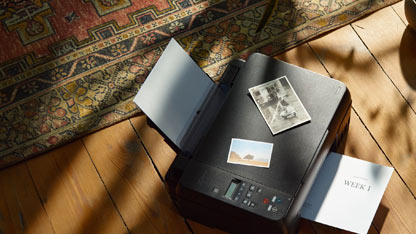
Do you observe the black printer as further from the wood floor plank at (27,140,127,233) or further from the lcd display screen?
the wood floor plank at (27,140,127,233)

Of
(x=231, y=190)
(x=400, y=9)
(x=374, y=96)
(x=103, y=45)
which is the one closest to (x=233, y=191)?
(x=231, y=190)

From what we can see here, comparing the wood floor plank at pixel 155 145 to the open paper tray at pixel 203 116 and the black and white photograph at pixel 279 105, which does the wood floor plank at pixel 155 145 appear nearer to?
the open paper tray at pixel 203 116

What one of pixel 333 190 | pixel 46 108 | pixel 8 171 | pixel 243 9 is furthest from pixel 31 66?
pixel 333 190

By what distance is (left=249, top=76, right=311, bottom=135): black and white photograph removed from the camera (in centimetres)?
149

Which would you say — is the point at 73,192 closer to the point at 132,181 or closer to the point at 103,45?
the point at 132,181

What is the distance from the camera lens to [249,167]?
4.73 feet

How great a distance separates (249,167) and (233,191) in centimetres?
9

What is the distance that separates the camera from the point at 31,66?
6.54 ft

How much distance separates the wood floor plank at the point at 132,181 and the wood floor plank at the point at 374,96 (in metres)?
0.74

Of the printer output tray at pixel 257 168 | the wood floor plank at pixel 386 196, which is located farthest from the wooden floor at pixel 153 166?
the printer output tray at pixel 257 168

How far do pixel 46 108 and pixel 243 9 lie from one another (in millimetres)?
856

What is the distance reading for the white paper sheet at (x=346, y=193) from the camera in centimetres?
155

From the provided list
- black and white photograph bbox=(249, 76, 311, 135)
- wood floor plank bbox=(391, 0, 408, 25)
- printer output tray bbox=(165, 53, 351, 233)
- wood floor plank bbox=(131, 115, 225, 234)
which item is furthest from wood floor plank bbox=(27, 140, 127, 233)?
wood floor plank bbox=(391, 0, 408, 25)

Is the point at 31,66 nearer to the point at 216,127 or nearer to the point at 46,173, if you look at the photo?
the point at 46,173
